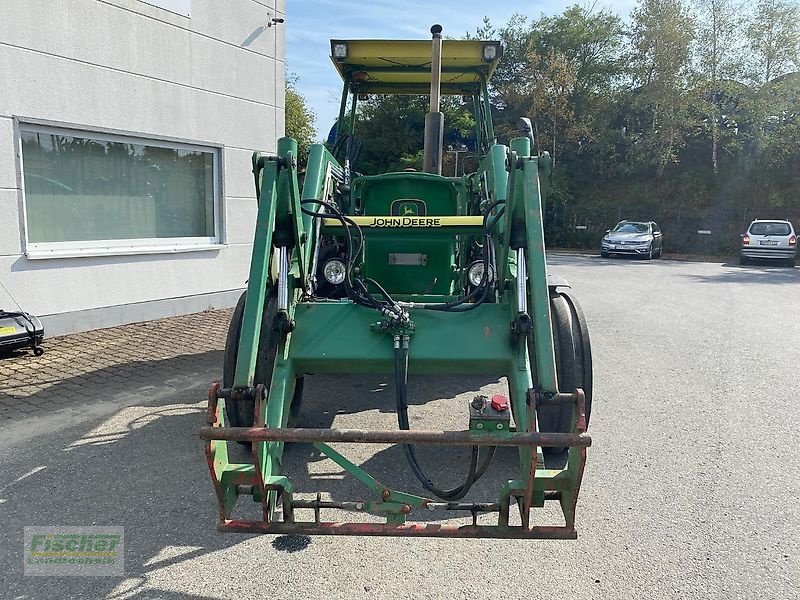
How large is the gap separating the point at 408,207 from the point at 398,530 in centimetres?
311

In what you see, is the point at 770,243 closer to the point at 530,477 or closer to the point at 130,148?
the point at 130,148

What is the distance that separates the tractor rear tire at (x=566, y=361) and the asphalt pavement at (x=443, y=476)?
43 cm

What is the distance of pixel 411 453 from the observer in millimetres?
3191

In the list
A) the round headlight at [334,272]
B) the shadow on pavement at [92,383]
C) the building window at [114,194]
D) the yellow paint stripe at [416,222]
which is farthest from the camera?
the building window at [114,194]

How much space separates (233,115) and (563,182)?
20737 millimetres

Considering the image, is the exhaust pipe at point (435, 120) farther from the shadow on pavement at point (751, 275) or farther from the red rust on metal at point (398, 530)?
the shadow on pavement at point (751, 275)

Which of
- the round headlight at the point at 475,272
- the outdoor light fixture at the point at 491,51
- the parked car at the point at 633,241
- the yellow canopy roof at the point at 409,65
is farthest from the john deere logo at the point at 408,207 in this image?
the parked car at the point at 633,241

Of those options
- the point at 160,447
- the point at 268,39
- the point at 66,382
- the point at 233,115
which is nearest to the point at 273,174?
the point at 160,447

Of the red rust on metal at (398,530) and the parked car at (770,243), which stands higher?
the parked car at (770,243)

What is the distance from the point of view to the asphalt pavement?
108 inches

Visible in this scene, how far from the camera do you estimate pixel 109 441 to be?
13.8 feet

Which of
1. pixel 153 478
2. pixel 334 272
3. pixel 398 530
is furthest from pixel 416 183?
pixel 398 530

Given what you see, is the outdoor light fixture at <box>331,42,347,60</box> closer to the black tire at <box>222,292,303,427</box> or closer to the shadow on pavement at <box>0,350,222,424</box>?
the black tire at <box>222,292,303,427</box>

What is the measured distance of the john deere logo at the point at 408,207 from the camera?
5230mm
